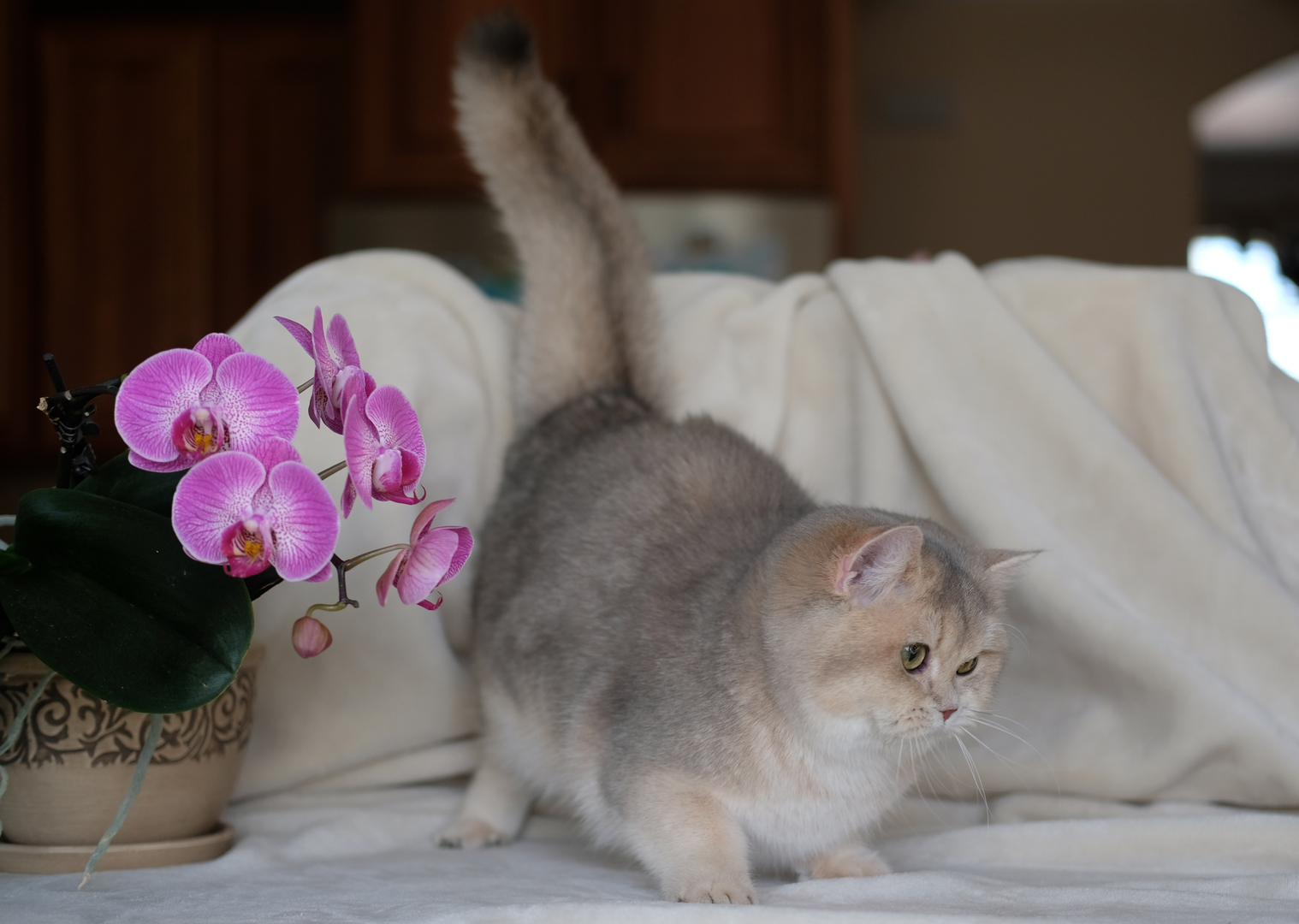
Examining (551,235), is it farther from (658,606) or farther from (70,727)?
(70,727)

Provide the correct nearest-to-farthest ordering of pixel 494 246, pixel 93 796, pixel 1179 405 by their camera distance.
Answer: pixel 93 796, pixel 1179 405, pixel 494 246

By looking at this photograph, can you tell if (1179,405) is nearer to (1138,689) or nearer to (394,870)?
(1138,689)

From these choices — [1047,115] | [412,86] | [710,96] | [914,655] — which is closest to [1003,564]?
[914,655]

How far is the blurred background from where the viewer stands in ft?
10.9

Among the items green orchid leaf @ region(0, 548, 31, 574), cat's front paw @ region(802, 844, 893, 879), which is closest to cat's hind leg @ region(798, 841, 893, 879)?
cat's front paw @ region(802, 844, 893, 879)

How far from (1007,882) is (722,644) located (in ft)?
1.03

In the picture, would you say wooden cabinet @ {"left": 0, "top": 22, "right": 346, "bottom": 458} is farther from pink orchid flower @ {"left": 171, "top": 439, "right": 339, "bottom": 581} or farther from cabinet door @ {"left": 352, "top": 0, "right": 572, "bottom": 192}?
pink orchid flower @ {"left": 171, "top": 439, "right": 339, "bottom": 581}

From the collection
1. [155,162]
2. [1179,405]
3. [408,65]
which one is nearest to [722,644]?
[1179,405]

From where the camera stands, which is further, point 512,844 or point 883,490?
point 883,490

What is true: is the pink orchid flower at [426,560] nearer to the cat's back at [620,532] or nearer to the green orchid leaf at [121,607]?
the green orchid leaf at [121,607]

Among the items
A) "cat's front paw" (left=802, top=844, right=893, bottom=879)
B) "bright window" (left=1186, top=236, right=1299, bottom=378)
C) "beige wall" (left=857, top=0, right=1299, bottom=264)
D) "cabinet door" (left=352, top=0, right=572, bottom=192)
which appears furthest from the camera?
"bright window" (left=1186, top=236, right=1299, bottom=378)

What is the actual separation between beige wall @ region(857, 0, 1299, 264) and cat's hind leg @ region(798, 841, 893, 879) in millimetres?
3645

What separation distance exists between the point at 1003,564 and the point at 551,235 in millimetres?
694

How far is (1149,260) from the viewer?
14.8ft
